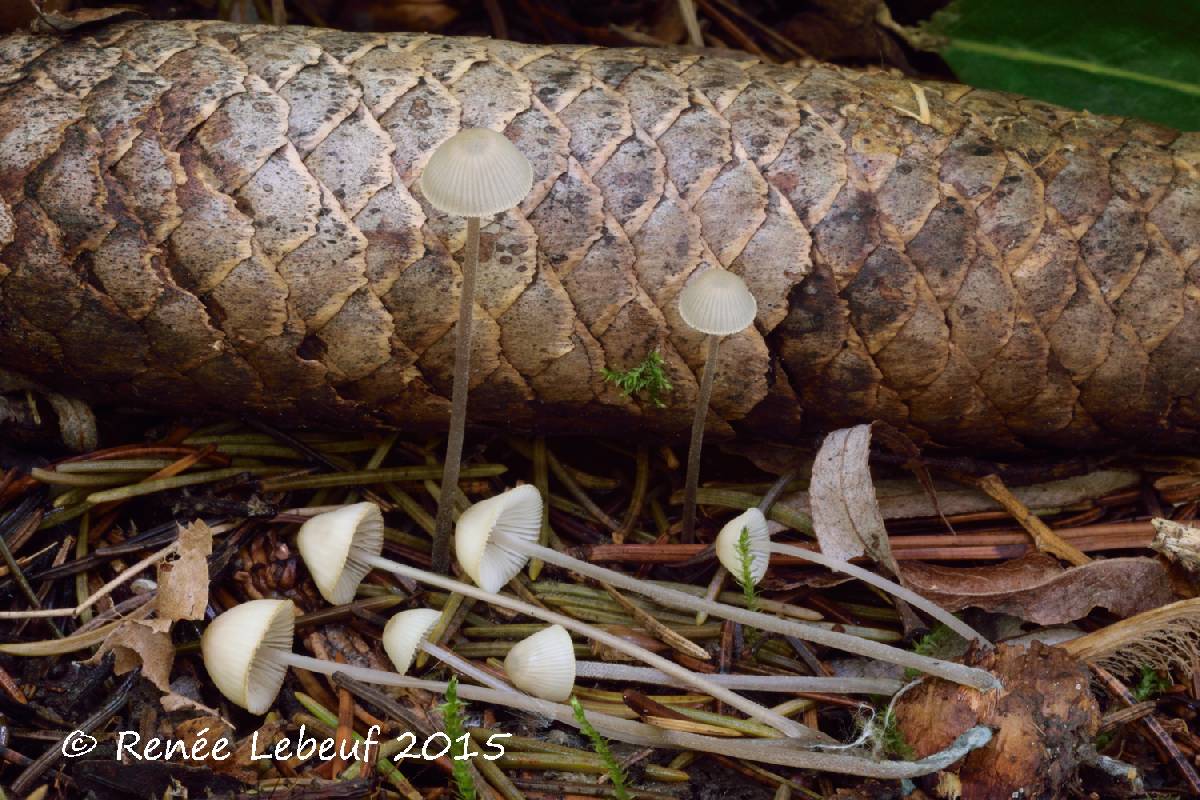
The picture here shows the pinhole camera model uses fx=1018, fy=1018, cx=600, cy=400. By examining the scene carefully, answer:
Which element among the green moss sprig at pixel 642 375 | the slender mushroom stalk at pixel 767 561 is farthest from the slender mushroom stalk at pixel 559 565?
the green moss sprig at pixel 642 375

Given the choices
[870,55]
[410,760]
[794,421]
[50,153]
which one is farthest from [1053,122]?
[50,153]

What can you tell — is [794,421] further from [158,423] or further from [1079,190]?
[158,423]

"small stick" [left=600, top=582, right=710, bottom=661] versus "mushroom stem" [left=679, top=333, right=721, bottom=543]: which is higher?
"mushroom stem" [left=679, top=333, right=721, bottom=543]

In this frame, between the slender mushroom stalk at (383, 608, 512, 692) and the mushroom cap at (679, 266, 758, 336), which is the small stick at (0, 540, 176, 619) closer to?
the slender mushroom stalk at (383, 608, 512, 692)

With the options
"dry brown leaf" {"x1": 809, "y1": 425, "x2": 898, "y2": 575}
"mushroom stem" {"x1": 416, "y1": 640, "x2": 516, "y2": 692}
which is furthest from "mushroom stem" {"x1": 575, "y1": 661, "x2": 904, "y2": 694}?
"dry brown leaf" {"x1": 809, "y1": 425, "x2": 898, "y2": 575}

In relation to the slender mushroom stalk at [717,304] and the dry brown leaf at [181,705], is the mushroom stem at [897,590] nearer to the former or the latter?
the slender mushroom stalk at [717,304]

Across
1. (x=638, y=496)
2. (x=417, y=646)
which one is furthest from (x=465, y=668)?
(x=638, y=496)
